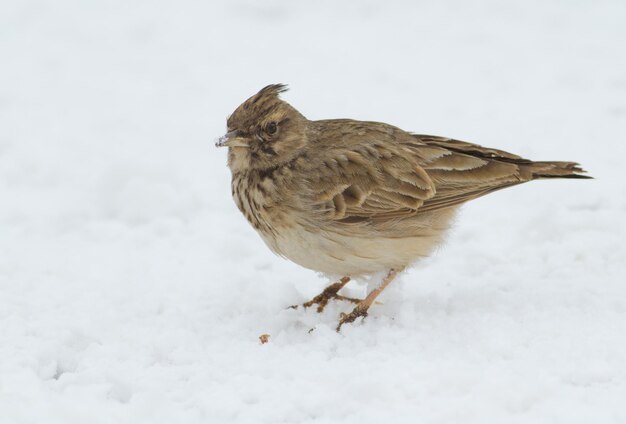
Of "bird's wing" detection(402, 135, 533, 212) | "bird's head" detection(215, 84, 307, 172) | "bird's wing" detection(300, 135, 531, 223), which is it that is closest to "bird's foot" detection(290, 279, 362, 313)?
"bird's wing" detection(300, 135, 531, 223)

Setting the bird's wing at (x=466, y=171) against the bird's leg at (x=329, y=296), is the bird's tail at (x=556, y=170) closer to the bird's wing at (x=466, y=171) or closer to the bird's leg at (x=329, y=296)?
the bird's wing at (x=466, y=171)

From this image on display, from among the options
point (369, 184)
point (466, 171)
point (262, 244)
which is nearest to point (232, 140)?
point (369, 184)

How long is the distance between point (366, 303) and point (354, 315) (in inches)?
5.5

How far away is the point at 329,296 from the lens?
6781 millimetres

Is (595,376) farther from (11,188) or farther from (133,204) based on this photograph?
(11,188)

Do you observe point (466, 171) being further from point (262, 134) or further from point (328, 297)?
point (262, 134)

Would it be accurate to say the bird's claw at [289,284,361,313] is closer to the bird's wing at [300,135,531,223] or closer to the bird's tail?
the bird's wing at [300,135,531,223]

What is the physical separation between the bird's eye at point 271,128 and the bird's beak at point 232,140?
0.17 m

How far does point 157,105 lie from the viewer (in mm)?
10648

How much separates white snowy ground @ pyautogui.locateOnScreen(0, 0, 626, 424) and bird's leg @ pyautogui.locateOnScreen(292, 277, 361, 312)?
13 cm

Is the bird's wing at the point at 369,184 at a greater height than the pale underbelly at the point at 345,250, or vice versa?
the bird's wing at the point at 369,184

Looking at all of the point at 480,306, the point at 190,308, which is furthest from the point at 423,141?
the point at 190,308

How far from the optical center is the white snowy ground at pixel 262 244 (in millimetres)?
5184

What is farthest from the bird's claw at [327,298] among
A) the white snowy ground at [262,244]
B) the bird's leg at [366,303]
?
the bird's leg at [366,303]
